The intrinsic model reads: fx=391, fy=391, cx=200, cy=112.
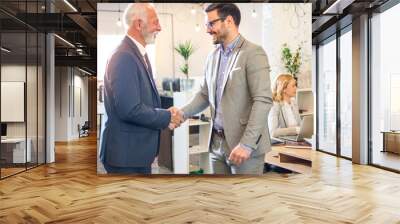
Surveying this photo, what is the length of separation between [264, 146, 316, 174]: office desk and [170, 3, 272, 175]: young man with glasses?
0.48 ft

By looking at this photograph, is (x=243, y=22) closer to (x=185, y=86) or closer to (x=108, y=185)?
(x=185, y=86)

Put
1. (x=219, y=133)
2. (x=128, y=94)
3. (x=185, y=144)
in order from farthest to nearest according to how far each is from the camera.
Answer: (x=185, y=144)
(x=219, y=133)
(x=128, y=94)

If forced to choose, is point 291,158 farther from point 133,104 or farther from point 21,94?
point 21,94

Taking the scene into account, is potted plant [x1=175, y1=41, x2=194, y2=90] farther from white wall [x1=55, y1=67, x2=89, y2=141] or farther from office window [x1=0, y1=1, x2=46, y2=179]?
white wall [x1=55, y1=67, x2=89, y2=141]

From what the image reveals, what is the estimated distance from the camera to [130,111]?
19.5 ft

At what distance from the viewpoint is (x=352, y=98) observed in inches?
335

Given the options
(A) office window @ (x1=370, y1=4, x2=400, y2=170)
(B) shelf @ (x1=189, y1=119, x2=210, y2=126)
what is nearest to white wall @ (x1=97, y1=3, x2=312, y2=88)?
(B) shelf @ (x1=189, y1=119, x2=210, y2=126)

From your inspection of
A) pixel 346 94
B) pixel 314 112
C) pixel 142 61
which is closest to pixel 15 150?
pixel 142 61

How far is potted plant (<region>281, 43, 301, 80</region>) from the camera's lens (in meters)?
6.31

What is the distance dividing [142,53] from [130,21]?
1.86ft

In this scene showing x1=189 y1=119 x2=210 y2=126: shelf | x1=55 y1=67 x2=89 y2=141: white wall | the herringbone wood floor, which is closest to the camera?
the herringbone wood floor

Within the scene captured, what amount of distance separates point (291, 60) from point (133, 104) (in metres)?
2.62

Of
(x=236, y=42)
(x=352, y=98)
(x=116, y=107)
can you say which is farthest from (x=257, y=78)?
(x=352, y=98)

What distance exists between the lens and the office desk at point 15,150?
686 cm
